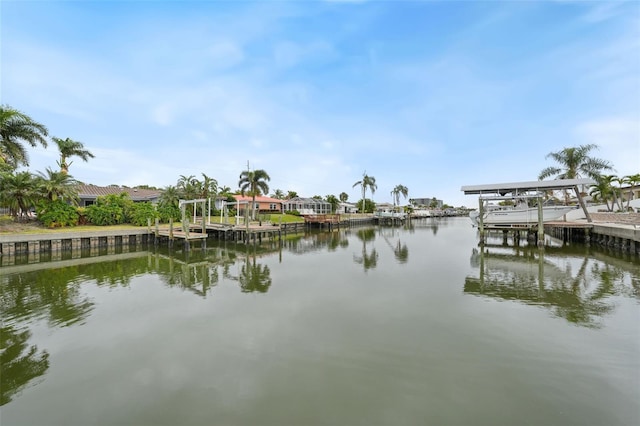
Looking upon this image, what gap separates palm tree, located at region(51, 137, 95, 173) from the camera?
1186 inches

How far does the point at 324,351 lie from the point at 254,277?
8026mm

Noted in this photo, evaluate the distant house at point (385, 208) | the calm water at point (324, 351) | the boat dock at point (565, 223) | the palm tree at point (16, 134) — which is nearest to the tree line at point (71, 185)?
the palm tree at point (16, 134)

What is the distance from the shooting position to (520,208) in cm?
2328

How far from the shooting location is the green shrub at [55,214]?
2292 centimetres

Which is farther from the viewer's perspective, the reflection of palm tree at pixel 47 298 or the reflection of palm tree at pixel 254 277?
the reflection of palm tree at pixel 254 277

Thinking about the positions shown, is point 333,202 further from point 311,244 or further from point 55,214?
point 55,214

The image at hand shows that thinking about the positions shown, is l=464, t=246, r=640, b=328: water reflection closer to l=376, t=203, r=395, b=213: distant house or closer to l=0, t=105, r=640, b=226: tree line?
→ l=0, t=105, r=640, b=226: tree line

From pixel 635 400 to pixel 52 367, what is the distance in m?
10.2

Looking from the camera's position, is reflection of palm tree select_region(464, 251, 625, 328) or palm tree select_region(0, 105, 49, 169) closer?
reflection of palm tree select_region(464, 251, 625, 328)

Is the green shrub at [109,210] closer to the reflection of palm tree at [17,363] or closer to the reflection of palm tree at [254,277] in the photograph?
the reflection of palm tree at [254,277]

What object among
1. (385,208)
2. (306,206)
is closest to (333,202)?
(306,206)

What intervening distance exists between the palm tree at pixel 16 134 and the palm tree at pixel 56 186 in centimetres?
195

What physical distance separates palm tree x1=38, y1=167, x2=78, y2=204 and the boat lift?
110ft

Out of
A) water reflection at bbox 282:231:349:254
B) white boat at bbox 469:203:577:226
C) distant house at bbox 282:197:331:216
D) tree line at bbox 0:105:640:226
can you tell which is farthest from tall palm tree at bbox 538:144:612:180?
distant house at bbox 282:197:331:216
